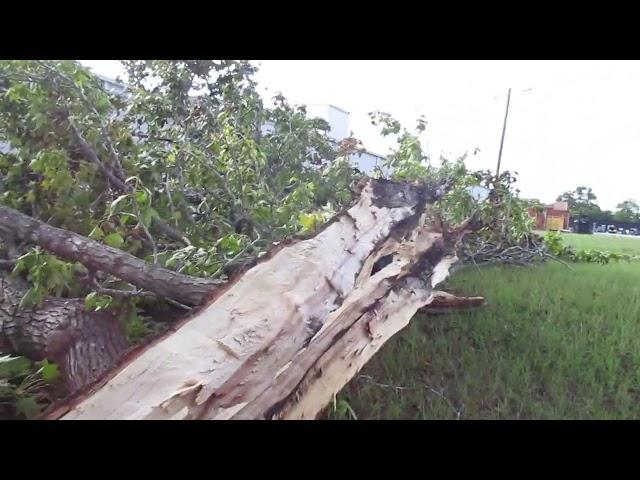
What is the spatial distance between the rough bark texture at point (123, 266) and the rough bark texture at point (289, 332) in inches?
9.8

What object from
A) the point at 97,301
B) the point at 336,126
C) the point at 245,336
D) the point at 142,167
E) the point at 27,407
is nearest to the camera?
the point at 245,336

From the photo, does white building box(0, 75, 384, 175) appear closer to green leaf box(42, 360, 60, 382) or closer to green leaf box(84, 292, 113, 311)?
green leaf box(84, 292, 113, 311)

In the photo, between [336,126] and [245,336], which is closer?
[245,336]

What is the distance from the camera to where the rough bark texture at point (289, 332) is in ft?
3.37

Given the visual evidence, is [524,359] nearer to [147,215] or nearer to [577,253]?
[577,253]

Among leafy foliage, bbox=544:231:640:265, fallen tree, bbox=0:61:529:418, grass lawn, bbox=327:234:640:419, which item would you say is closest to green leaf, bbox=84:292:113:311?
fallen tree, bbox=0:61:529:418

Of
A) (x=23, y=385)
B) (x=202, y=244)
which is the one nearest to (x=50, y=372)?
(x=23, y=385)

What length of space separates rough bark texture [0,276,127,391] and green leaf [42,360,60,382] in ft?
0.07

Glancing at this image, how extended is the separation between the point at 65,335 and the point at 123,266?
0.26 meters

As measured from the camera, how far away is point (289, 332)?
1167 mm

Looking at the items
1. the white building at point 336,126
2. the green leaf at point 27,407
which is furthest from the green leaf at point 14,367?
the white building at point 336,126

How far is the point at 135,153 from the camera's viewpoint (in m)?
2.11
